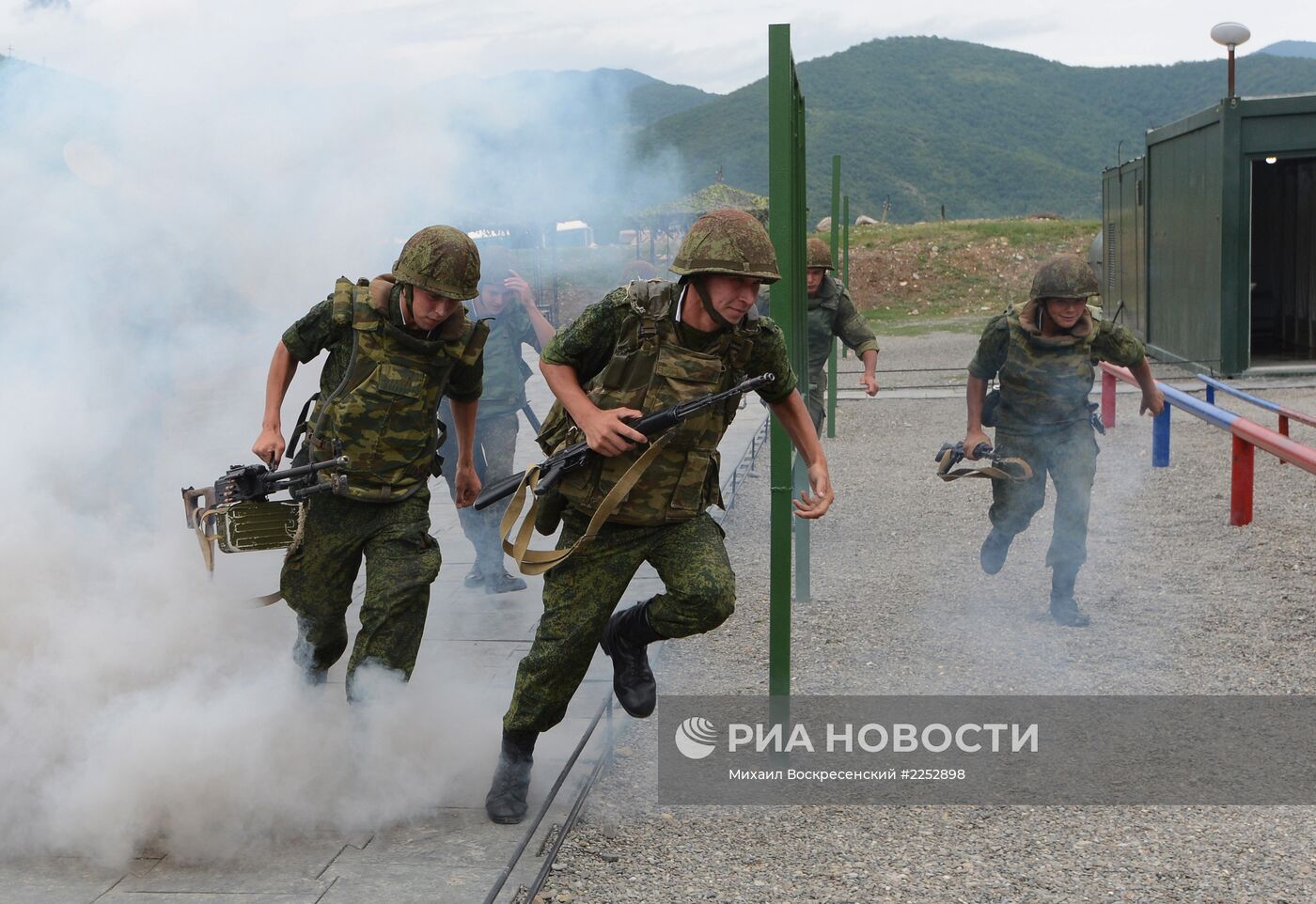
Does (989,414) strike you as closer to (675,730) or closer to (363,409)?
(675,730)

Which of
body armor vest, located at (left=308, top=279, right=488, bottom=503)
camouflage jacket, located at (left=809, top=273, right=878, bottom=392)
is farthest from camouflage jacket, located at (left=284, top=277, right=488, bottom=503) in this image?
camouflage jacket, located at (left=809, top=273, right=878, bottom=392)

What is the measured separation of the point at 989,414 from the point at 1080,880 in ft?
9.94

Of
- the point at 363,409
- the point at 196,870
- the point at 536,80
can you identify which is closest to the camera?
the point at 196,870

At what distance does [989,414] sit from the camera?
6121 mm

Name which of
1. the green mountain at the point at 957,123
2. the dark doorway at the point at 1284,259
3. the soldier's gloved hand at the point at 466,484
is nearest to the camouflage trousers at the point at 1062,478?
the soldier's gloved hand at the point at 466,484

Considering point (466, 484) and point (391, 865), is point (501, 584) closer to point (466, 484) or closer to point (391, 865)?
point (466, 484)

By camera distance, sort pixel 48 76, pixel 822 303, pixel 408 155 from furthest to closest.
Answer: pixel 822 303 < pixel 408 155 < pixel 48 76

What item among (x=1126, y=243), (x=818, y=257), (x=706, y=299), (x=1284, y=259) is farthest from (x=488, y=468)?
(x=1284, y=259)

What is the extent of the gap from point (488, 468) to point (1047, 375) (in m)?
2.65

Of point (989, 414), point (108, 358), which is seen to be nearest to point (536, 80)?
point (989, 414)

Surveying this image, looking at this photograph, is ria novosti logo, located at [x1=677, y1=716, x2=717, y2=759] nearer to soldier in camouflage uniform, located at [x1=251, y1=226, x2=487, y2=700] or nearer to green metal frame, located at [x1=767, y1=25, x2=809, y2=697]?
green metal frame, located at [x1=767, y1=25, x2=809, y2=697]

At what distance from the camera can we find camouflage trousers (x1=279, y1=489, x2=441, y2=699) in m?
3.91

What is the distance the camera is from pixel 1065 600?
19.4 ft

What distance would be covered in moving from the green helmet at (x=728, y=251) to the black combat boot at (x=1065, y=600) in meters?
2.92
